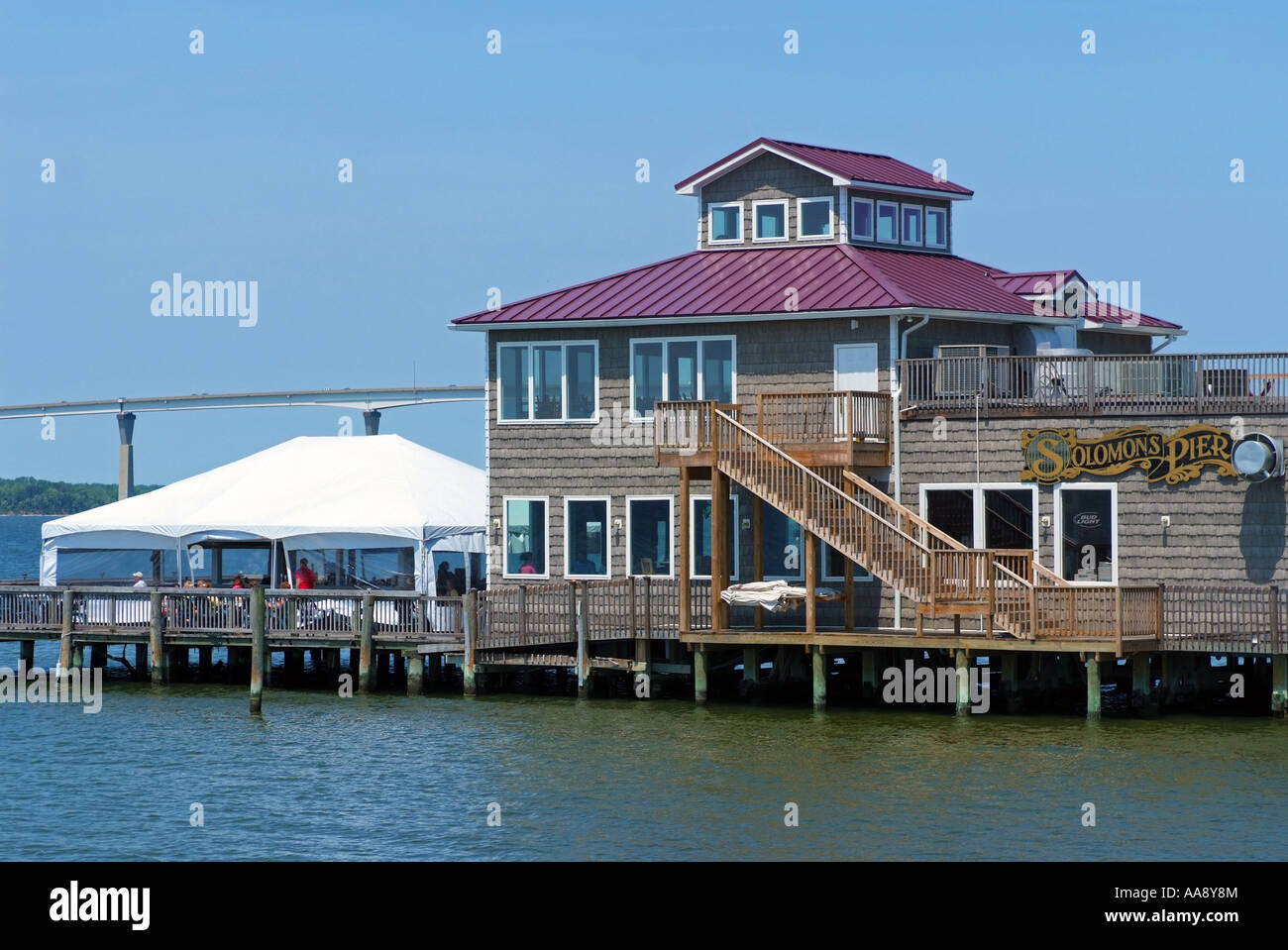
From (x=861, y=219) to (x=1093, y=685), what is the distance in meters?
11.5

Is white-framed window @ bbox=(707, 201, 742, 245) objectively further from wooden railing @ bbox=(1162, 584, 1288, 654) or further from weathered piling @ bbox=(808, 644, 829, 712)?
wooden railing @ bbox=(1162, 584, 1288, 654)

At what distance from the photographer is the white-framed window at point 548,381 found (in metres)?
36.5

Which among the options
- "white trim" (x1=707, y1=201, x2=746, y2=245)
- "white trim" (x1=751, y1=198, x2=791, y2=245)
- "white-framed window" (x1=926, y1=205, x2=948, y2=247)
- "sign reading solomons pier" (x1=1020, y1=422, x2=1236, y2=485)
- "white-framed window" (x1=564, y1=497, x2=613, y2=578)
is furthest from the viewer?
"white-framed window" (x1=926, y1=205, x2=948, y2=247)

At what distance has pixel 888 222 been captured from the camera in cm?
3931

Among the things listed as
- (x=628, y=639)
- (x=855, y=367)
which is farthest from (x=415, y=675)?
(x=855, y=367)

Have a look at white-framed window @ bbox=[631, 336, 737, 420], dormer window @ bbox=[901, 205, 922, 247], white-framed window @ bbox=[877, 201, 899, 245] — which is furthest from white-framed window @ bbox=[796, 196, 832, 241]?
white-framed window @ bbox=[631, 336, 737, 420]

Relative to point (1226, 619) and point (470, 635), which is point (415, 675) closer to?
point (470, 635)

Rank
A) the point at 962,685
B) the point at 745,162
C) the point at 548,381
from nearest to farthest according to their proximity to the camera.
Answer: the point at 962,685 < the point at 548,381 < the point at 745,162

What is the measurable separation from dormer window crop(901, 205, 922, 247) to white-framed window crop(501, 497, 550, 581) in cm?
932

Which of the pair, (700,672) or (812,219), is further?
(812,219)

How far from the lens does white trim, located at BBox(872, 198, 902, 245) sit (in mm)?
38938

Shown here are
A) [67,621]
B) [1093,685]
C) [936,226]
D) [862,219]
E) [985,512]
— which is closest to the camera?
[1093,685]
